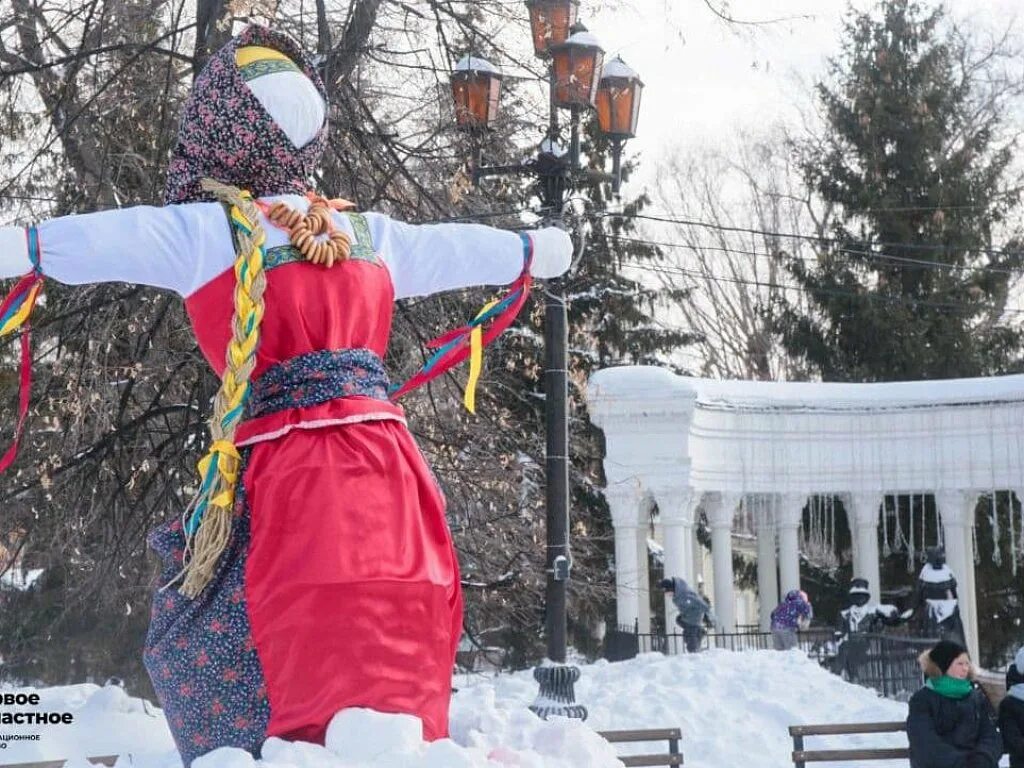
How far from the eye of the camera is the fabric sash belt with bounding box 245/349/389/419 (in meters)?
4.04

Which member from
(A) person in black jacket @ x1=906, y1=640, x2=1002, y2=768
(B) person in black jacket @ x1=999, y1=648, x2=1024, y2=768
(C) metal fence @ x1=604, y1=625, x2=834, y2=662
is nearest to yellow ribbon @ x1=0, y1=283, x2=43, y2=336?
(A) person in black jacket @ x1=906, y1=640, x2=1002, y2=768

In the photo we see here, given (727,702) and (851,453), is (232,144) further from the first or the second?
(851,453)

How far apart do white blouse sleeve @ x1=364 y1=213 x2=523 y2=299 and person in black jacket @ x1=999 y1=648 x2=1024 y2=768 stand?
4671 millimetres

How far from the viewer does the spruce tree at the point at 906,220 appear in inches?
Answer: 1098

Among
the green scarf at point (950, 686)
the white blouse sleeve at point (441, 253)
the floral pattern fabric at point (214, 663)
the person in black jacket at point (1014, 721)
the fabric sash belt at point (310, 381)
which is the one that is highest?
the white blouse sleeve at point (441, 253)

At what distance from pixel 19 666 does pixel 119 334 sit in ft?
22.5

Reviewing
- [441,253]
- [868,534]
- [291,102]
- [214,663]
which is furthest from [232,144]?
[868,534]

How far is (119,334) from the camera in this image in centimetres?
1062

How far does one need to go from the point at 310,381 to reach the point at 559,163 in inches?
251

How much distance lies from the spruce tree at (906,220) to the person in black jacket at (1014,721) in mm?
19976

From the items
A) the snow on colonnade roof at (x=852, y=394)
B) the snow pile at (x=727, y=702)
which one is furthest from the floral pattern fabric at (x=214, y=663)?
the snow on colonnade roof at (x=852, y=394)

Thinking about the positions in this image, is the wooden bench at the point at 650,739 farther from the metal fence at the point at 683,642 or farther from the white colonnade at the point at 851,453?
the white colonnade at the point at 851,453

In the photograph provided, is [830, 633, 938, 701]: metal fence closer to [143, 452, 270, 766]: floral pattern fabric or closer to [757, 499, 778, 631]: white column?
[757, 499, 778, 631]: white column

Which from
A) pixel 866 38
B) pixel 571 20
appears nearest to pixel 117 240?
pixel 571 20
